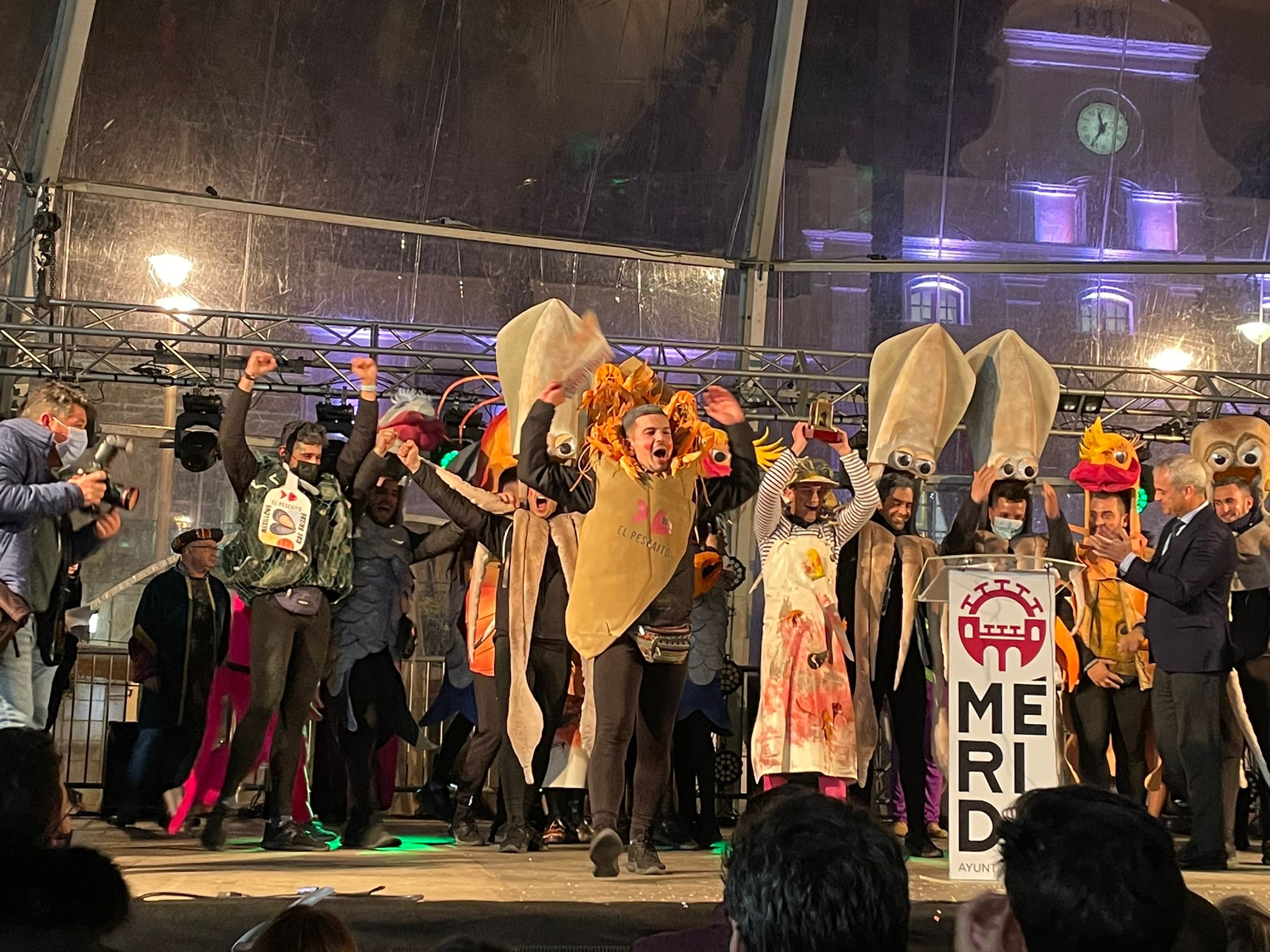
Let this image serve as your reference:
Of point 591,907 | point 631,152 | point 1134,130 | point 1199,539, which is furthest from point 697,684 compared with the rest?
point 1134,130

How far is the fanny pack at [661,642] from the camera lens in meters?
5.12

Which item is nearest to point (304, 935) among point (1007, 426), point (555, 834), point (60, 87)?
point (555, 834)

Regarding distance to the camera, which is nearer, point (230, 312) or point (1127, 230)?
point (230, 312)

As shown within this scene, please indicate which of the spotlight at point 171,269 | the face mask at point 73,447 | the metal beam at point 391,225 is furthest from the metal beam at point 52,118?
the face mask at point 73,447

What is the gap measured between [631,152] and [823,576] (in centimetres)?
378

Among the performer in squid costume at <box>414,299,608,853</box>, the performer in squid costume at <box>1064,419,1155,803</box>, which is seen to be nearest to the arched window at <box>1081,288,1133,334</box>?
the performer in squid costume at <box>1064,419,1155,803</box>

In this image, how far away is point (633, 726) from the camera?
205 inches

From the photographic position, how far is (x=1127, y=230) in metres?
9.12

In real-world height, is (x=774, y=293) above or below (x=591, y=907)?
above

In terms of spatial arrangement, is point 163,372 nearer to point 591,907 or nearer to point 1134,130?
point 591,907

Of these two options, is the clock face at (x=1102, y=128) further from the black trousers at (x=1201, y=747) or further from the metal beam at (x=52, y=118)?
the metal beam at (x=52, y=118)

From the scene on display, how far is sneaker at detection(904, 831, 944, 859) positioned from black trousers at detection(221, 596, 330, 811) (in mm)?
2566

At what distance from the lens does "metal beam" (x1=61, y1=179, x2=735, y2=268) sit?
7.93m

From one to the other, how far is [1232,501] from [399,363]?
4.78 m
